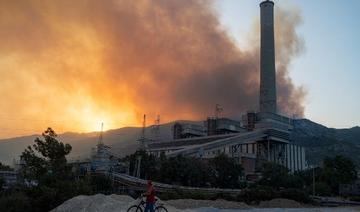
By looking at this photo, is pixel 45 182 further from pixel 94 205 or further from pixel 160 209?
pixel 160 209

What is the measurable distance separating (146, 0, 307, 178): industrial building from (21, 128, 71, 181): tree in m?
80.2

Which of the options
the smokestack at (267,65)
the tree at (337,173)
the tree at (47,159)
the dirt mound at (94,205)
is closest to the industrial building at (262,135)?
the smokestack at (267,65)

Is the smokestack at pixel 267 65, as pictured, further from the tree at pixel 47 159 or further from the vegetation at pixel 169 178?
the tree at pixel 47 159

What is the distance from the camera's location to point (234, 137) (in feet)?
452

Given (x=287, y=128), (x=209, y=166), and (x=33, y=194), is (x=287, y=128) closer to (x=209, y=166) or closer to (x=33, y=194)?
(x=209, y=166)

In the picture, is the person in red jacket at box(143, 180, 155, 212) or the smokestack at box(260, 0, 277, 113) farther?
the smokestack at box(260, 0, 277, 113)

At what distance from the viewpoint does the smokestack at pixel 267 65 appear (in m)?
150

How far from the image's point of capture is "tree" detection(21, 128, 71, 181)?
150ft

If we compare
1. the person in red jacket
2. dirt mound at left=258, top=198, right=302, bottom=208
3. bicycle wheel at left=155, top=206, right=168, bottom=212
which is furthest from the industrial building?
the person in red jacket

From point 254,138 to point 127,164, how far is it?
49.6 meters

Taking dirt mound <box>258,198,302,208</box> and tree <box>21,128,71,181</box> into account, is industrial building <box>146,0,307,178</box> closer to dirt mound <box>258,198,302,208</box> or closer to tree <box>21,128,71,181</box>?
dirt mound <box>258,198,302,208</box>

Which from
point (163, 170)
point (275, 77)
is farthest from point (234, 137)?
point (163, 170)

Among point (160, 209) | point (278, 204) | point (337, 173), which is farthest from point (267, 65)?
point (160, 209)

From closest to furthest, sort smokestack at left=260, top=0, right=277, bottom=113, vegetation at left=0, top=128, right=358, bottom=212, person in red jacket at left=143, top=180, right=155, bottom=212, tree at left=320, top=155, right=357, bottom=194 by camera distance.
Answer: person in red jacket at left=143, top=180, right=155, bottom=212, vegetation at left=0, top=128, right=358, bottom=212, tree at left=320, top=155, right=357, bottom=194, smokestack at left=260, top=0, right=277, bottom=113
